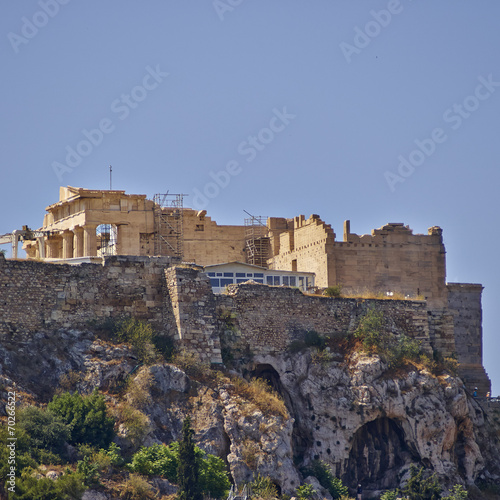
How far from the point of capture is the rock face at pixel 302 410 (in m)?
44.2

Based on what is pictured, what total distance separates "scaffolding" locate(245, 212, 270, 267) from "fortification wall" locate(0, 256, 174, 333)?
1445 centimetres

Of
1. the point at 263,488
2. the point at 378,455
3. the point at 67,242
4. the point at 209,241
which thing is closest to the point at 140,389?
the point at 263,488

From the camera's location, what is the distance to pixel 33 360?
146 feet

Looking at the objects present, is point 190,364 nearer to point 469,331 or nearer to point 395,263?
point 395,263

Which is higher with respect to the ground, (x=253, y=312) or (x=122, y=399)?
(x=253, y=312)

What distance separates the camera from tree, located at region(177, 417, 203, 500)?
41.2 metres

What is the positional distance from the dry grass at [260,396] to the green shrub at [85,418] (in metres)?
5.71

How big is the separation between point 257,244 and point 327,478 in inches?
769

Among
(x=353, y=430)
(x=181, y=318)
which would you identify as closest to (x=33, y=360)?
(x=181, y=318)

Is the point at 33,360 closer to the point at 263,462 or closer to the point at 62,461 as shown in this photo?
the point at 62,461

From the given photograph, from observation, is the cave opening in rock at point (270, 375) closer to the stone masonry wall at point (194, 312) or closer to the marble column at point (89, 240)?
the stone masonry wall at point (194, 312)

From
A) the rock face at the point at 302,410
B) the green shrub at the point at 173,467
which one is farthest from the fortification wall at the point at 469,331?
the green shrub at the point at 173,467

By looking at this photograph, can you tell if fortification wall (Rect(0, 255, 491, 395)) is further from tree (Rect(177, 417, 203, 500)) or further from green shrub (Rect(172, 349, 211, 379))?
tree (Rect(177, 417, 203, 500))

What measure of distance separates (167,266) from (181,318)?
2.66 metres
